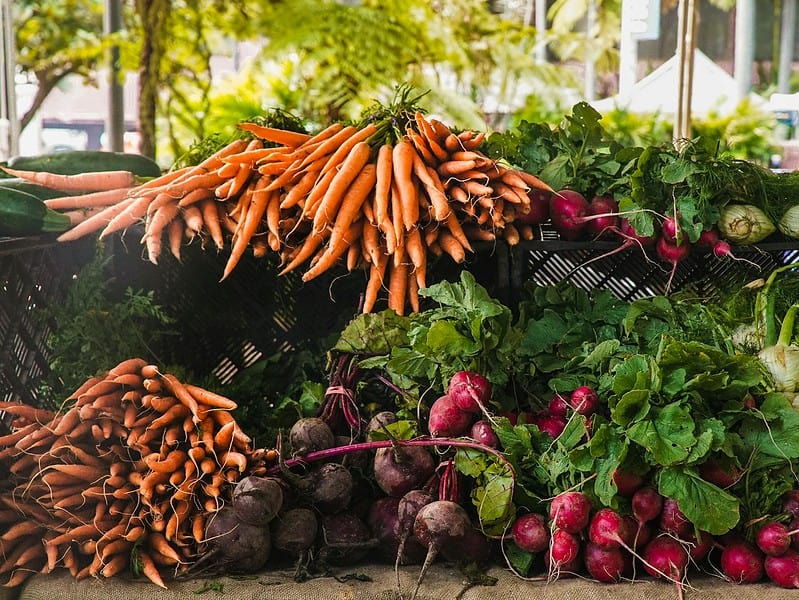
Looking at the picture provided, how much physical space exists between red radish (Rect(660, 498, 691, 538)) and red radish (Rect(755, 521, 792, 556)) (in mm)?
165

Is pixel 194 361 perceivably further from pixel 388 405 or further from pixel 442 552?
pixel 442 552

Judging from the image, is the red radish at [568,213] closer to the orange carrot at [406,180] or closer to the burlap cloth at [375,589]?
the orange carrot at [406,180]

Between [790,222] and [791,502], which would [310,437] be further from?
[790,222]

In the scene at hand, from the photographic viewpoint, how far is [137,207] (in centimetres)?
233

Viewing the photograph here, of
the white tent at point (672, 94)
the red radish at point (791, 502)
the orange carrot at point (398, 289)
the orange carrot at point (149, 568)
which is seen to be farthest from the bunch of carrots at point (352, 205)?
the white tent at point (672, 94)

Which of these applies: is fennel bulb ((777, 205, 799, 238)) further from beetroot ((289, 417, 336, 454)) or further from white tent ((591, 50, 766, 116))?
white tent ((591, 50, 766, 116))

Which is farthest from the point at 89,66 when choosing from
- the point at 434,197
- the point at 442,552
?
the point at 442,552

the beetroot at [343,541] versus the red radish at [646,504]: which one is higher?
the red radish at [646,504]

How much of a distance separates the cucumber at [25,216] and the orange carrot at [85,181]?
0.27m

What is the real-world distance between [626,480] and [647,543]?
0.57 feet

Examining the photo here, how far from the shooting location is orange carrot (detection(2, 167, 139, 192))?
2668 millimetres

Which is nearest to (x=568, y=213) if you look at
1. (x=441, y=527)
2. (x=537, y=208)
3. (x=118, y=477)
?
(x=537, y=208)

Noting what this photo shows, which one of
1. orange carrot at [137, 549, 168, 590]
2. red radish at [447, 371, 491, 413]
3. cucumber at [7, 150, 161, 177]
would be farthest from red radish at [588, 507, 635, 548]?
cucumber at [7, 150, 161, 177]

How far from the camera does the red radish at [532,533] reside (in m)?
1.79
